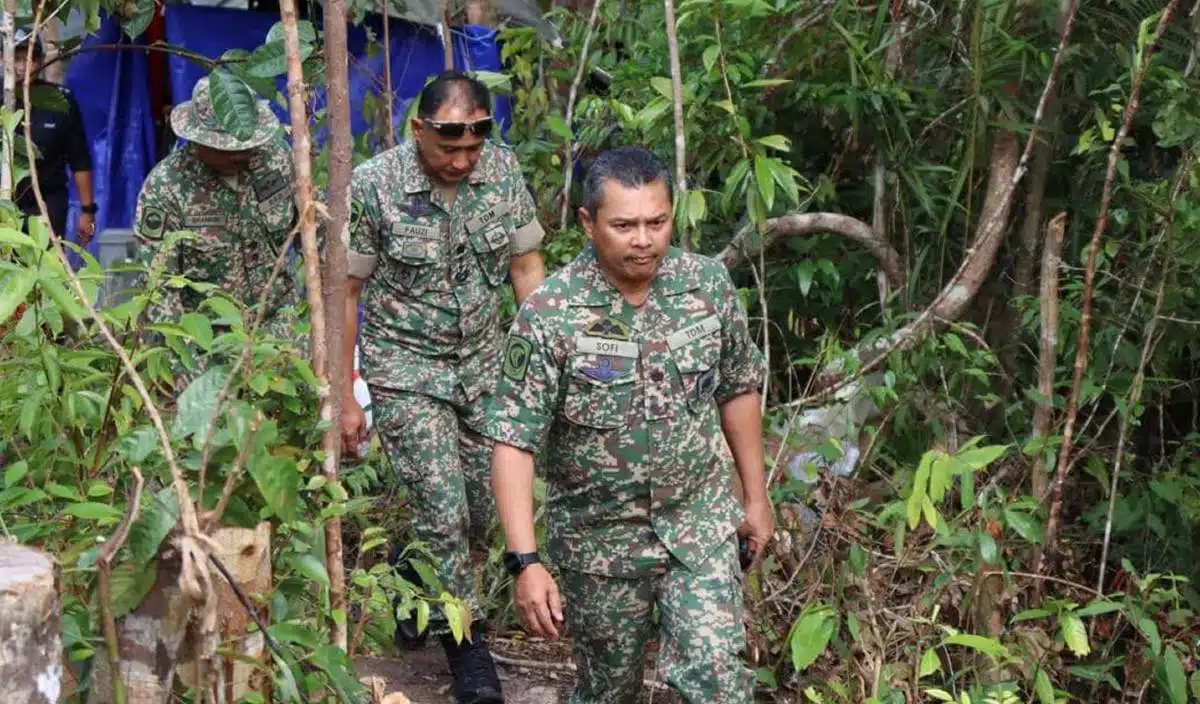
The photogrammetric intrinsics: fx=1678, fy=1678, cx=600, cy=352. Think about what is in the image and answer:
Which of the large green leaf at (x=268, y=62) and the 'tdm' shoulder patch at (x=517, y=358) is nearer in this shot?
the large green leaf at (x=268, y=62)

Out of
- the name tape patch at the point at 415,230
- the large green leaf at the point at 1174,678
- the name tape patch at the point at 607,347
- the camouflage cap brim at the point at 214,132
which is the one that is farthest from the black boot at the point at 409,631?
the large green leaf at the point at 1174,678

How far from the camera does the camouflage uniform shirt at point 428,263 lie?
529 cm

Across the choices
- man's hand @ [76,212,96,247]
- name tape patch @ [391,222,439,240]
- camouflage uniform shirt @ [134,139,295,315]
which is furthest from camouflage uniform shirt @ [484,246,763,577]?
man's hand @ [76,212,96,247]

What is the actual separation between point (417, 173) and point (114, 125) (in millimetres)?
5051

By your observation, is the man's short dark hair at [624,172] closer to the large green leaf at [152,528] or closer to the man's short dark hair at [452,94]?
the man's short dark hair at [452,94]

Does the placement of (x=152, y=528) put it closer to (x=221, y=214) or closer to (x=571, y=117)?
(x=221, y=214)

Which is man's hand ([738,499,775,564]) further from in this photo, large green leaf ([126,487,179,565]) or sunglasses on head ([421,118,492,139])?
large green leaf ([126,487,179,565])

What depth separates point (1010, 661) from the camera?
4570mm

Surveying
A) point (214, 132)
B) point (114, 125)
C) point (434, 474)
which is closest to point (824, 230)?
point (434, 474)

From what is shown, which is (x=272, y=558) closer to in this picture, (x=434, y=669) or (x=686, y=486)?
(x=686, y=486)

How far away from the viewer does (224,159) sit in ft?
19.0

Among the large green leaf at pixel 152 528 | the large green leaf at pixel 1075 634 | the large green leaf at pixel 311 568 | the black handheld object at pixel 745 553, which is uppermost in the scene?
the large green leaf at pixel 152 528

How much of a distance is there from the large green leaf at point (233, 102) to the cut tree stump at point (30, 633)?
4.37 ft

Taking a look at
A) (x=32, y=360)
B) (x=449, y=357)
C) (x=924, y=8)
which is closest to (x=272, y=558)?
(x=32, y=360)
